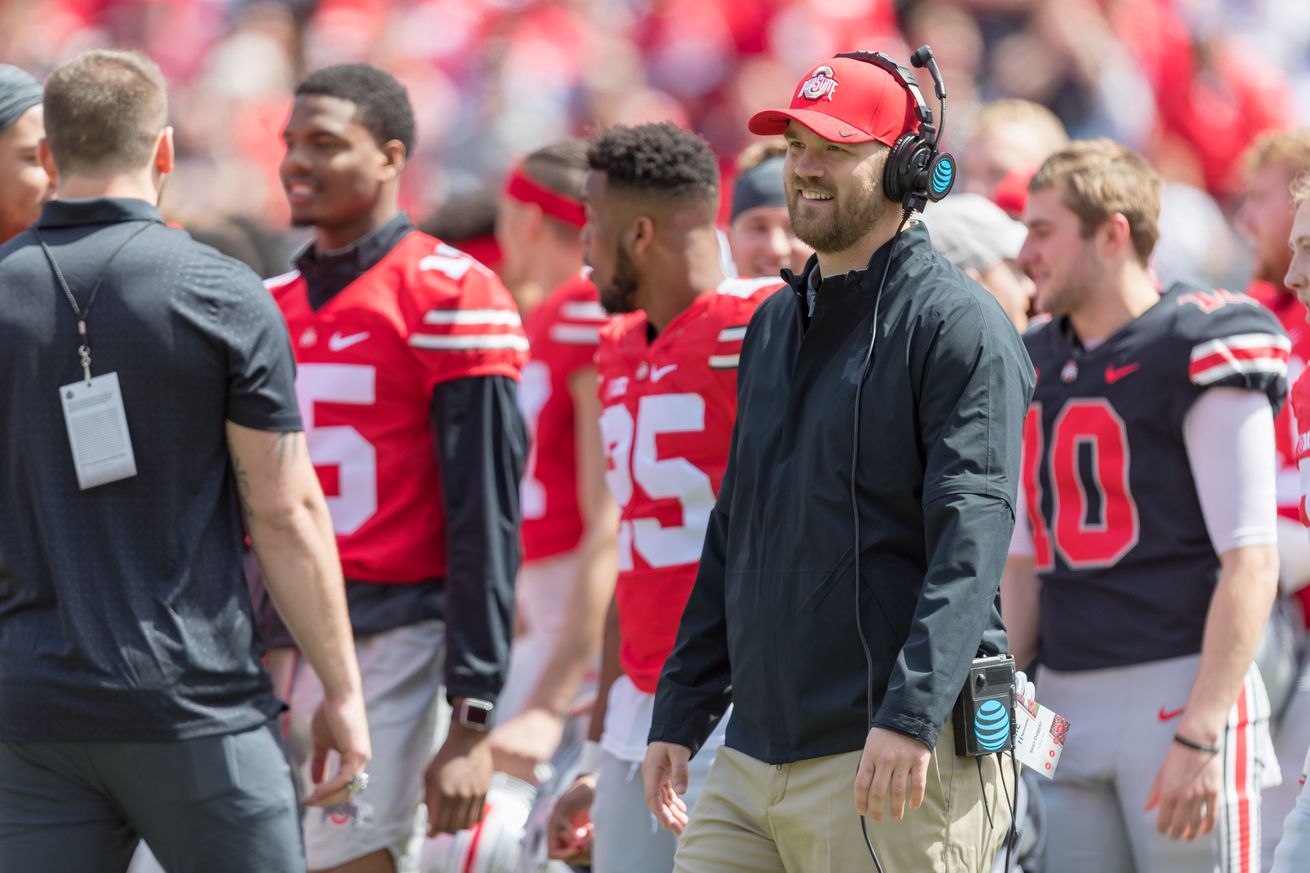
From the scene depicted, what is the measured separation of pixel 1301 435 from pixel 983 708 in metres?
0.97

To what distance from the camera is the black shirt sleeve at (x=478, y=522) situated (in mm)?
4262

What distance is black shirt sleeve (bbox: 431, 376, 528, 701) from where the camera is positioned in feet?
14.0

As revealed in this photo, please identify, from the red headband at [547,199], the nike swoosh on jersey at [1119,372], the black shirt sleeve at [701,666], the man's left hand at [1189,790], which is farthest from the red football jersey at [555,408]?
the man's left hand at [1189,790]

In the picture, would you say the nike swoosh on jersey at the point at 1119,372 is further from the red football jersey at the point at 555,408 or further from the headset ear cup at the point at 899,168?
the red football jersey at the point at 555,408

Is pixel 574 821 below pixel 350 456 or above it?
below

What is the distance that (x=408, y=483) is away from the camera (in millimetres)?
4441

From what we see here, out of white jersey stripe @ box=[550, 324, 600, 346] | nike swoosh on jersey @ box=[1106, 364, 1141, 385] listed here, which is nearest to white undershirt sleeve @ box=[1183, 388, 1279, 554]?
nike swoosh on jersey @ box=[1106, 364, 1141, 385]

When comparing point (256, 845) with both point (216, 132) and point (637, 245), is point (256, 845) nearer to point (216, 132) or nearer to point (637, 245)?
point (637, 245)

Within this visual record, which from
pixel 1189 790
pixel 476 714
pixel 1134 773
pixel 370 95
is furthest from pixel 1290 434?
pixel 370 95

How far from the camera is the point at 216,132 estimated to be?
13086mm

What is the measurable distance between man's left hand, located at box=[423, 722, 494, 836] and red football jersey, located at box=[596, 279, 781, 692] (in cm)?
42

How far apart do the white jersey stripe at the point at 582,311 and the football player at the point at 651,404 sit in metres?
1.10

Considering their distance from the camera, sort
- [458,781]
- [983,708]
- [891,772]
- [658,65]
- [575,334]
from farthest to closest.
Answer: [658,65] < [575,334] < [458,781] < [983,708] < [891,772]

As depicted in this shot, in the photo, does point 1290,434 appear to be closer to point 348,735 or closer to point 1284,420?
point 1284,420
